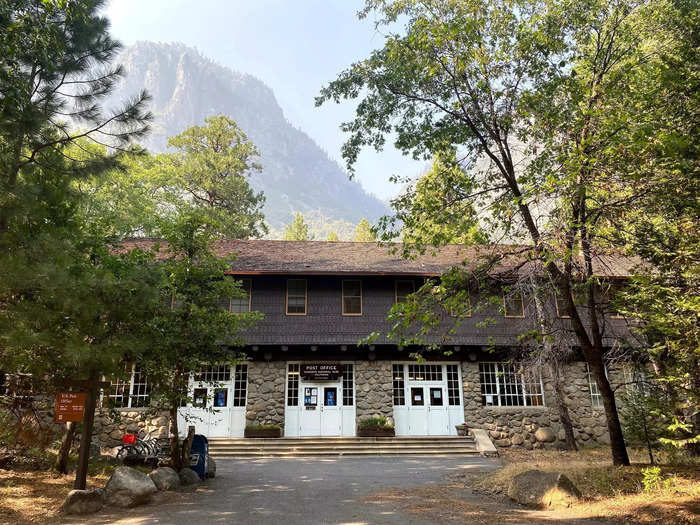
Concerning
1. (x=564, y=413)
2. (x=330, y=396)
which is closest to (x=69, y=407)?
(x=330, y=396)

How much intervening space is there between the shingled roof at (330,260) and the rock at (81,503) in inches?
361

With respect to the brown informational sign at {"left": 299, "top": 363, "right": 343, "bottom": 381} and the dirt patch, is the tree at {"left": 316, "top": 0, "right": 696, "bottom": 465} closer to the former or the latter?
the dirt patch

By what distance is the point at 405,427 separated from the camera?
16844 mm

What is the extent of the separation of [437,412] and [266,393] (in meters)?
6.07

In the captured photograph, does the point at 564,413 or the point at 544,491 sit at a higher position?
the point at 564,413

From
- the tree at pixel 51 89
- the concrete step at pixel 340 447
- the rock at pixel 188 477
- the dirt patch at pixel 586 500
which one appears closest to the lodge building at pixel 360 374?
the concrete step at pixel 340 447

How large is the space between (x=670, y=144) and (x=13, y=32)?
27.1ft

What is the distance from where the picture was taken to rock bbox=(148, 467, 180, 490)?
8.80 metres

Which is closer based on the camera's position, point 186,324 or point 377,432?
point 186,324

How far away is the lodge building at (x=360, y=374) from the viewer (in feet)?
54.4

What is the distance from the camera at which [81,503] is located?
23.2 feet

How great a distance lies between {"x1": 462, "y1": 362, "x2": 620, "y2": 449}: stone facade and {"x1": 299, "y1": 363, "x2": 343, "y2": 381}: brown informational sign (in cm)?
461

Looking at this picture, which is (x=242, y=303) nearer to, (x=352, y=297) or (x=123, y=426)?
(x=352, y=297)

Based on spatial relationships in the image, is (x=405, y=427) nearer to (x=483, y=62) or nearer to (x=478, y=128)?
(x=478, y=128)
